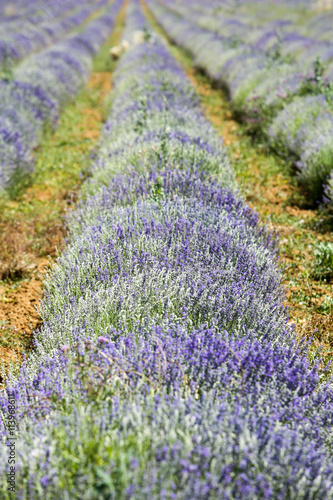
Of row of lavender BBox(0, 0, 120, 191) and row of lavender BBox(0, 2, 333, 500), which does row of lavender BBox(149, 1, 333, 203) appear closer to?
row of lavender BBox(0, 2, 333, 500)

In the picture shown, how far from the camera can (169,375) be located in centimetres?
184

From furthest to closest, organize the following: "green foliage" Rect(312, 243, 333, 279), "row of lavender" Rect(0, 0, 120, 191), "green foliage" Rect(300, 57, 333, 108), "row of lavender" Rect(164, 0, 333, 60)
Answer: "row of lavender" Rect(164, 0, 333, 60) → "green foliage" Rect(300, 57, 333, 108) → "row of lavender" Rect(0, 0, 120, 191) → "green foliage" Rect(312, 243, 333, 279)

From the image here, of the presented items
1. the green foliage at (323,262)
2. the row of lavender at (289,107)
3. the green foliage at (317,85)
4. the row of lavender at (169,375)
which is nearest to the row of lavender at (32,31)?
the row of lavender at (289,107)

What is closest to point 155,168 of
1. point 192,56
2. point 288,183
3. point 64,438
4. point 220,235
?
point 220,235

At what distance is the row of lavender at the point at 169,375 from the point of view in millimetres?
1377

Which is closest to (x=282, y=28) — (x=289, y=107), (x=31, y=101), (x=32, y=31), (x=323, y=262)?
(x=32, y=31)

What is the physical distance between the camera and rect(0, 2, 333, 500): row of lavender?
1.38 metres

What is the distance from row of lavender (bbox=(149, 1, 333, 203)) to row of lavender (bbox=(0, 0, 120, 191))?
3581 millimetres

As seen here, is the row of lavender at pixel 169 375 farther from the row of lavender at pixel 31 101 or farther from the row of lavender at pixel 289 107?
the row of lavender at pixel 31 101

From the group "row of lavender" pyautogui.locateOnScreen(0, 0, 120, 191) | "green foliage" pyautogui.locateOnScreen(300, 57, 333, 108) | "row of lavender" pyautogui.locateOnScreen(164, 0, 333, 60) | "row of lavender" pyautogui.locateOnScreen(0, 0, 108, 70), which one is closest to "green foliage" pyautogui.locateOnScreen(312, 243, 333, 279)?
"green foliage" pyautogui.locateOnScreen(300, 57, 333, 108)

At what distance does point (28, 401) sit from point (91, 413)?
40 centimetres

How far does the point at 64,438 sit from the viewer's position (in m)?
1.50

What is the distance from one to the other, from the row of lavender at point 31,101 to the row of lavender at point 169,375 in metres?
2.31

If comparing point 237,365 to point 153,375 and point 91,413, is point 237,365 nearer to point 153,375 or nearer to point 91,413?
point 153,375
